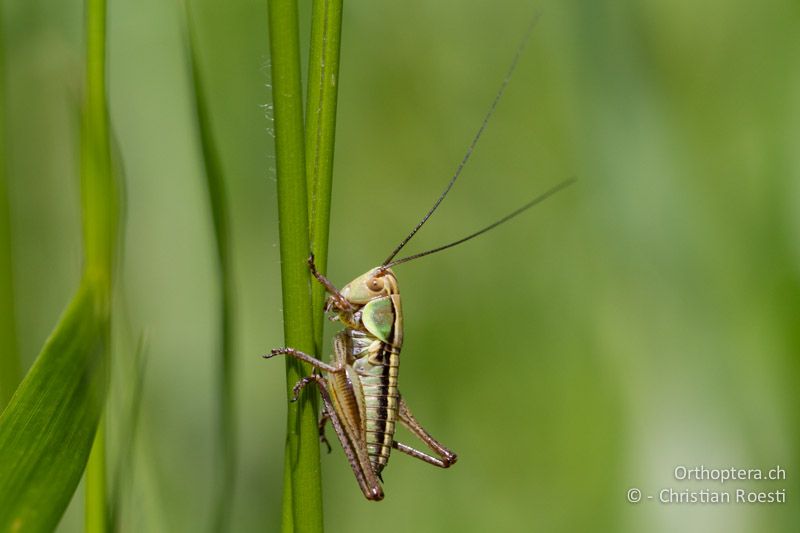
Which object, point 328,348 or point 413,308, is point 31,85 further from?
point 413,308

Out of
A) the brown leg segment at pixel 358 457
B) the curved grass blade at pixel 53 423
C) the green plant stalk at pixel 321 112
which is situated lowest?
the brown leg segment at pixel 358 457

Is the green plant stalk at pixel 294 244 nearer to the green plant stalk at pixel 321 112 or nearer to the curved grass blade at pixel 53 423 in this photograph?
the green plant stalk at pixel 321 112

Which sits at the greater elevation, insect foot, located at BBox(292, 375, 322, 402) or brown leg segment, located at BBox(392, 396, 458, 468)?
insect foot, located at BBox(292, 375, 322, 402)

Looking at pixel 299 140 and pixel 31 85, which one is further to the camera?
pixel 31 85

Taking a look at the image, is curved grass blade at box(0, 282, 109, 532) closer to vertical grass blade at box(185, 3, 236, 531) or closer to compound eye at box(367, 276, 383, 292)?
vertical grass blade at box(185, 3, 236, 531)

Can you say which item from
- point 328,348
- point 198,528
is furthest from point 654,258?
point 198,528

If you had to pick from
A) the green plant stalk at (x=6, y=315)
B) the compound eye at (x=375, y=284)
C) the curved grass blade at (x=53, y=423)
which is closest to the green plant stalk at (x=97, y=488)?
the curved grass blade at (x=53, y=423)

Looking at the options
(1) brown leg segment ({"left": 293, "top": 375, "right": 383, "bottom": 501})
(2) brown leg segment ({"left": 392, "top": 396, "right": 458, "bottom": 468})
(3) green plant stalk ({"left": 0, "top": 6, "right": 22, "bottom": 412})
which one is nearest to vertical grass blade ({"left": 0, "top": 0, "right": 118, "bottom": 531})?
(3) green plant stalk ({"left": 0, "top": 6, "right": 22, "bottom": 412})
